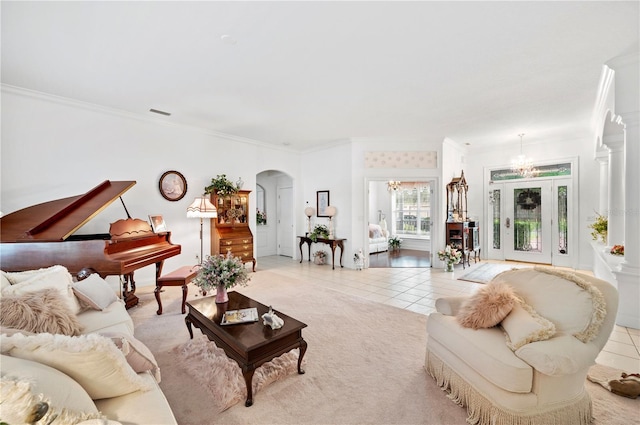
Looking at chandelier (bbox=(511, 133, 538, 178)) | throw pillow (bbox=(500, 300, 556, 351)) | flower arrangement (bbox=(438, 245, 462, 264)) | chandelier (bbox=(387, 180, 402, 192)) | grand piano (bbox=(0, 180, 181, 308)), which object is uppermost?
chandelier (bbox=(511, 133, 538, 178))

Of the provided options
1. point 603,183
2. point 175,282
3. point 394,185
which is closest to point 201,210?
point 175,282

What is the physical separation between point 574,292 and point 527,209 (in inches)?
239

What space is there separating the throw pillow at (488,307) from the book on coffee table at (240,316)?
5.43 feet

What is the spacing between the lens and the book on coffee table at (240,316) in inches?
90.2

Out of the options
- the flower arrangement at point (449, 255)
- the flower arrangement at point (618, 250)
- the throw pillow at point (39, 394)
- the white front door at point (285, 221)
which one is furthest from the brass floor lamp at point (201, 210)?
the flower arrangement at point (618, 250)

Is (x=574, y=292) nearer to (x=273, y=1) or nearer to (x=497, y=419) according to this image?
(x=497, y=419)

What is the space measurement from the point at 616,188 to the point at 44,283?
22.4 ft

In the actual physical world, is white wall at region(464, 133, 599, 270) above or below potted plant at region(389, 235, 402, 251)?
above

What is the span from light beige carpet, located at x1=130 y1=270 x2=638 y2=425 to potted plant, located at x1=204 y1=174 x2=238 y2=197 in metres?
2.57

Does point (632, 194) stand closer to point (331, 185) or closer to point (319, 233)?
point (331, 185)

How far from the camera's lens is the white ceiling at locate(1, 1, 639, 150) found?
2.31 meters

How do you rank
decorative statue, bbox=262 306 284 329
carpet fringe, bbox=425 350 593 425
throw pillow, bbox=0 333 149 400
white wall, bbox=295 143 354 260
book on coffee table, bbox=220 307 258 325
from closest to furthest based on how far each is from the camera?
throw pillow, bbox=0 333 149 400 < carpet fringe, bbox=425 350 593 425 < decorative statue, bbox=262 306 284 329 < book on coffee table, bbox=220 307 258 325 < white wall, bbox=295 143 354 260

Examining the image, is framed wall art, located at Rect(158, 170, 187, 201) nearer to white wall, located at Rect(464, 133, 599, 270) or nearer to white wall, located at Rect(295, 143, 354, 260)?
white wall, located at Rect(295, 143, 354, 260)

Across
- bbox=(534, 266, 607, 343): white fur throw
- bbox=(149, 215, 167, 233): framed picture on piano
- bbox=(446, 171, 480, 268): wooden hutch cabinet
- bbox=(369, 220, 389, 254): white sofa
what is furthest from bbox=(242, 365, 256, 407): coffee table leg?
bbox=(369, 220, 389, 254): white sofa
